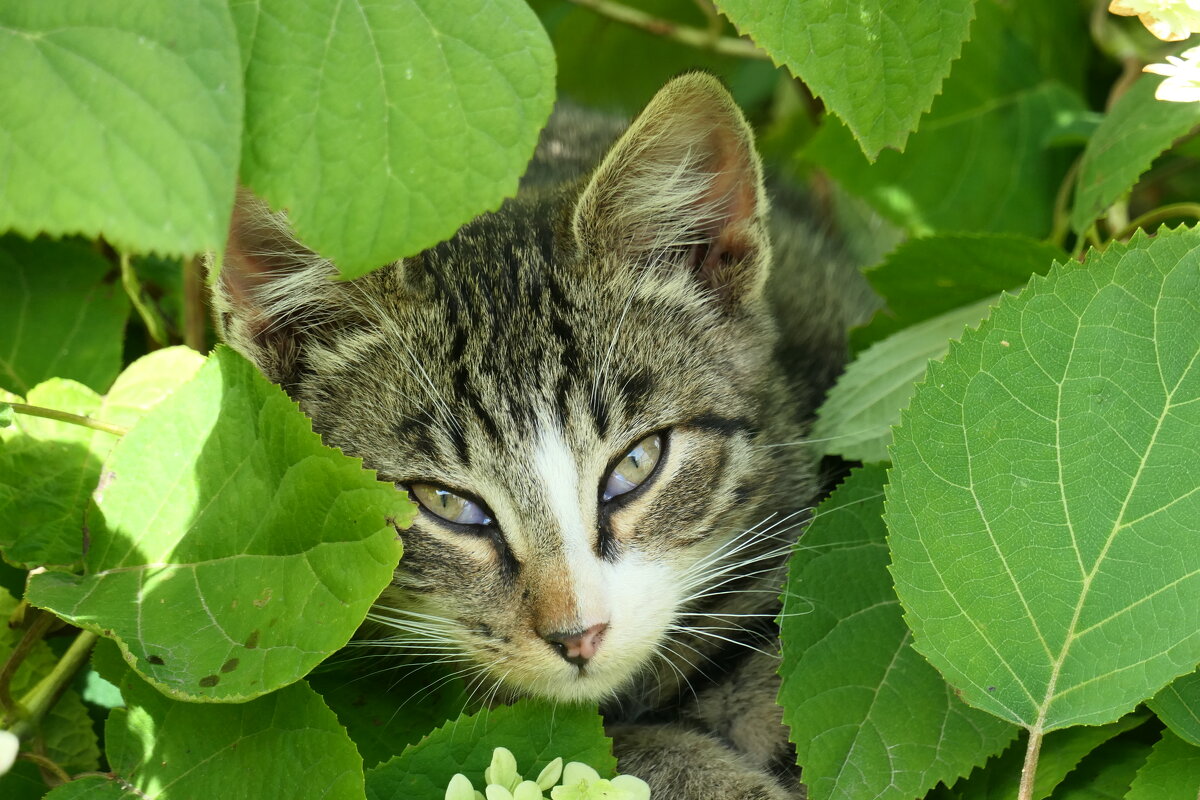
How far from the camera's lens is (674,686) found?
166 cm

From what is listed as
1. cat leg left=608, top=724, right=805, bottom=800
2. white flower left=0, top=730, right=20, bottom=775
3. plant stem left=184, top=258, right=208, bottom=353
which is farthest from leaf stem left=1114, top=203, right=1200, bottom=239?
white flower left=0, top=730, right=20, bottom=775

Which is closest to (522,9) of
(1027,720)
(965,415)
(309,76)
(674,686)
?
(309,76)

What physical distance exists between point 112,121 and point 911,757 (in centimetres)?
105

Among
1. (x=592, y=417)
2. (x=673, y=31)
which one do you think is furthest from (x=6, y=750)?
(x=673, y=31)

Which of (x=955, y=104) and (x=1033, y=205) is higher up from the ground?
(x=955, y=104)

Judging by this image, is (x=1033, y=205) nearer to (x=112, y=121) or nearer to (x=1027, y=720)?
(x=1027, y=720)

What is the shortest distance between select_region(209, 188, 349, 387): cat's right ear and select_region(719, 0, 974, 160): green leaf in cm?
62

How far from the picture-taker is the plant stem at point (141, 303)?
168cm

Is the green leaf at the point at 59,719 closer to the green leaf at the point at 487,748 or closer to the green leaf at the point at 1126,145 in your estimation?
the green leaf at the point at 487,748

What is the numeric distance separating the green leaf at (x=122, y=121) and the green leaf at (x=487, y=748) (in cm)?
60

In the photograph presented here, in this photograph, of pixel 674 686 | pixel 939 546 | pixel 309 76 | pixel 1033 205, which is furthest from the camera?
pixel 1033 205

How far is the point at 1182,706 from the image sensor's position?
3.81ft

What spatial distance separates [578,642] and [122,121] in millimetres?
748

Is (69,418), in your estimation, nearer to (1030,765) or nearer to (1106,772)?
(1030,765)
